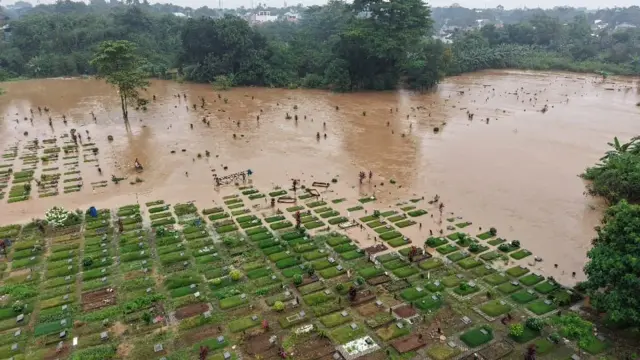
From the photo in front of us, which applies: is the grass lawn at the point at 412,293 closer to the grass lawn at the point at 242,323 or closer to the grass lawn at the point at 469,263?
the grass lawn at the point at 469,263

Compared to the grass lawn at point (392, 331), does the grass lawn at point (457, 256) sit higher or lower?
higher

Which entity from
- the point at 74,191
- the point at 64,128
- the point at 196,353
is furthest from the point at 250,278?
the point at 64,128

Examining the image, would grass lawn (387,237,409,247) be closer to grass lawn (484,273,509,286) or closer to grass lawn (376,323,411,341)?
grass lawn (484,273,509,286)

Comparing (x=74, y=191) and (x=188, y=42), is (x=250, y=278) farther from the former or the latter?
(x=188, y=42)

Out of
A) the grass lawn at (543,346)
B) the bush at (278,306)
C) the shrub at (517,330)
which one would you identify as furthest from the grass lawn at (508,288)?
the bush at (278,306)

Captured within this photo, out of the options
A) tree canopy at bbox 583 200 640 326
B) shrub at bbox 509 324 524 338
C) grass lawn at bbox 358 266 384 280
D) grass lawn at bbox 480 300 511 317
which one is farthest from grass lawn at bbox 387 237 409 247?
tree canopy at bbox 583 200 640 326

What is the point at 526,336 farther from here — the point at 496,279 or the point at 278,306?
the point at 278,306
